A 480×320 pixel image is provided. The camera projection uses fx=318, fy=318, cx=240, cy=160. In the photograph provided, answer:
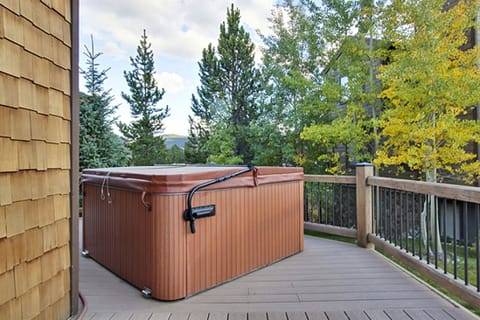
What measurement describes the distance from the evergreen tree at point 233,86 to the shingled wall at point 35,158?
7.74 meters

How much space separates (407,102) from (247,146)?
16.8 ft

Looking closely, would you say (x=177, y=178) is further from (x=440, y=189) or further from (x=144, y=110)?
(x=144, y=110)

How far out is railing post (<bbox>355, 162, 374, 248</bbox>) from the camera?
3750 mm

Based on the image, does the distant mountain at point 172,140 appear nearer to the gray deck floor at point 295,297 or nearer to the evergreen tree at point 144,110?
the evergreen tree at point 144,110

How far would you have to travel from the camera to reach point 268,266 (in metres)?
3.18

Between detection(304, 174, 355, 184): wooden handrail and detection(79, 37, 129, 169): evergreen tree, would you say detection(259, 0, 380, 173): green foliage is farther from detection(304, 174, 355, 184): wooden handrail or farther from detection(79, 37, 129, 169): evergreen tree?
detection(79, 37, 129, 169): evergreen tree

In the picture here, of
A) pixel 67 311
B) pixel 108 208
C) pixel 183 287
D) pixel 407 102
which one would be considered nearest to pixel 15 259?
pixel 67 311

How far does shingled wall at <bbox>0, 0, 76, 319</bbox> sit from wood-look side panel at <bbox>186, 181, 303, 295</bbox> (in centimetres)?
91

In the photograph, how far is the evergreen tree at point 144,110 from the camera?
13281 millimetres

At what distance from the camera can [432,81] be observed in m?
5.16

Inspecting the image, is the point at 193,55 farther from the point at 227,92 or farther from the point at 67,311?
the point at 67,311

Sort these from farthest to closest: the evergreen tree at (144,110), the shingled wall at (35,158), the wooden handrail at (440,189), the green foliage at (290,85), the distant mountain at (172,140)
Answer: the distant mountain at (172,140), the evergreen tree at (144,110), the green foliage at (290,85), the wooden handrail at (440,189), the shingled wall at (35,158)

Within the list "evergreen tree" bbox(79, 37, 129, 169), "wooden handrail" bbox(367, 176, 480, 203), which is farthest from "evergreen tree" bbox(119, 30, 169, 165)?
"wooden handrail" bbox(367, 176, 480, 203)

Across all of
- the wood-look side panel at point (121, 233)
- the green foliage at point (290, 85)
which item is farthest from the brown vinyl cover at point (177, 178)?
the green foliage at point (290, 85)
